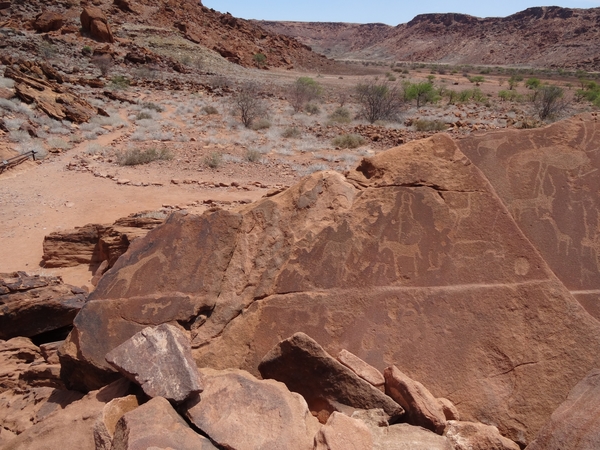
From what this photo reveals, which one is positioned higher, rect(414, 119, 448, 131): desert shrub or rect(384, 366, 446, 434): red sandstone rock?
rect(414, 119, 448, 131): desert shrub

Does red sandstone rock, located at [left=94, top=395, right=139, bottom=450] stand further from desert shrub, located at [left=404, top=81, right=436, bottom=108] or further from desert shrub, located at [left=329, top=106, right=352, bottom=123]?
desert shrub, located at [left=404, top=81, right=436, bottom=108]

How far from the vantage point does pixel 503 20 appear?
8206 centimetres

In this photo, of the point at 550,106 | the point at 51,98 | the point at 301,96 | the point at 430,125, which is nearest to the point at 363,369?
the point at 430,125

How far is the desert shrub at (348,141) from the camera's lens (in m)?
14.4

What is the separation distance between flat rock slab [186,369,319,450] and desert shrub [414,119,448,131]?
15.7 metres

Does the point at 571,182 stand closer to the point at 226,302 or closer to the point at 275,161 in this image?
the point at 226,302

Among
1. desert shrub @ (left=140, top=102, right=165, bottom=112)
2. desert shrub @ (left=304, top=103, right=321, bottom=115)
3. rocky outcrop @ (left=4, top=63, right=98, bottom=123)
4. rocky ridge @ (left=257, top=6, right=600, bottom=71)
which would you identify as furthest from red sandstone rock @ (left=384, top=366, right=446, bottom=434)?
rocky ridge @ (left=257, top=6, right=600, bottom=71)

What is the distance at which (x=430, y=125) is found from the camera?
685 inches

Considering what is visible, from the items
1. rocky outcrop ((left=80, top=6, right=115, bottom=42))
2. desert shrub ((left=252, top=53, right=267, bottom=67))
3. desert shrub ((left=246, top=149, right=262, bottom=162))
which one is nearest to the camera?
desert shrub ((left=246, top=149, right=262, bottom=162))

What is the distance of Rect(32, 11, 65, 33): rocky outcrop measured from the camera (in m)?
33.8

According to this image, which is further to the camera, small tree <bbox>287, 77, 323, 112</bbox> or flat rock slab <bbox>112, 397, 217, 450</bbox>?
small tree <bbox>287, 77, 323, 112</bbox>

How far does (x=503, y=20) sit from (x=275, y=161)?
84897 mm

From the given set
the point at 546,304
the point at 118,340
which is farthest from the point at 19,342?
the point at 546,304

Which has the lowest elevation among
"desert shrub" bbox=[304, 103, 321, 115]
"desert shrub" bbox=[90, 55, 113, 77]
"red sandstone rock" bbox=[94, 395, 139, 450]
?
"red sandstone rock" bbox=[94, 395, 139, 450]
